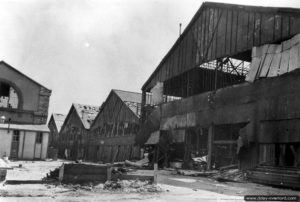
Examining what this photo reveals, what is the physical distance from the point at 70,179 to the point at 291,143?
10495 mm

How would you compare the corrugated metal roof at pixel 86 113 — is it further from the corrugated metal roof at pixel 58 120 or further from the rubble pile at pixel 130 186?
the rubble pile at pixel 130 186

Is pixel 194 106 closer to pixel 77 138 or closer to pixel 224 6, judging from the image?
pixel 224 6

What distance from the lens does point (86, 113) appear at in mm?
55812

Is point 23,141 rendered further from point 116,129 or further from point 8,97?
point 116,129

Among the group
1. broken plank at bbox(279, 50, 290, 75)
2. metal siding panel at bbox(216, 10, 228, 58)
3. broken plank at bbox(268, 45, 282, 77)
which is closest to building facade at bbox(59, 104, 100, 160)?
metal siding panel at bbox(216, 10, 228, 58)

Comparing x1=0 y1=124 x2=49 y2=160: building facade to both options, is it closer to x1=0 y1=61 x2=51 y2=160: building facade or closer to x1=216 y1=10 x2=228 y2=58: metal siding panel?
x1=0 y1=61 x2=51 y2=160: building facade

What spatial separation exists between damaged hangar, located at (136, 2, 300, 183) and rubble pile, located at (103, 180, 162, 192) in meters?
7.01

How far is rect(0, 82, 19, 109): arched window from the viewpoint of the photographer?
3928 cm

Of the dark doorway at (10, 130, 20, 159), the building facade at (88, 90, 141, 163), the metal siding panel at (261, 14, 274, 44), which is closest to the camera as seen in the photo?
the metal siding panel at (261, 14, 274, 44)

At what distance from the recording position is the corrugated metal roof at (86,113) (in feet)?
177

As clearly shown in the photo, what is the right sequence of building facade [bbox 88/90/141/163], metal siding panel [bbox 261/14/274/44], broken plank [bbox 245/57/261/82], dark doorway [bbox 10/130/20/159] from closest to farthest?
metal siding panel [bbox 261/14/274/44] → broken plank [bbox 245/57/261/82] → dark doorway [bbox 10/130/20/159] → building facade [bbox 88/90/141/163]

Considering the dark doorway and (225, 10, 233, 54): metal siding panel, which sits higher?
(225, 10, 233, 54): metal siding panel

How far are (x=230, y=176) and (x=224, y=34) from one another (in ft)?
31.2

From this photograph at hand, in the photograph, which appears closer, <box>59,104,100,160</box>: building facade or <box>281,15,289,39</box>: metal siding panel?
<box>281,15,289,39</box>: metal siding panel
